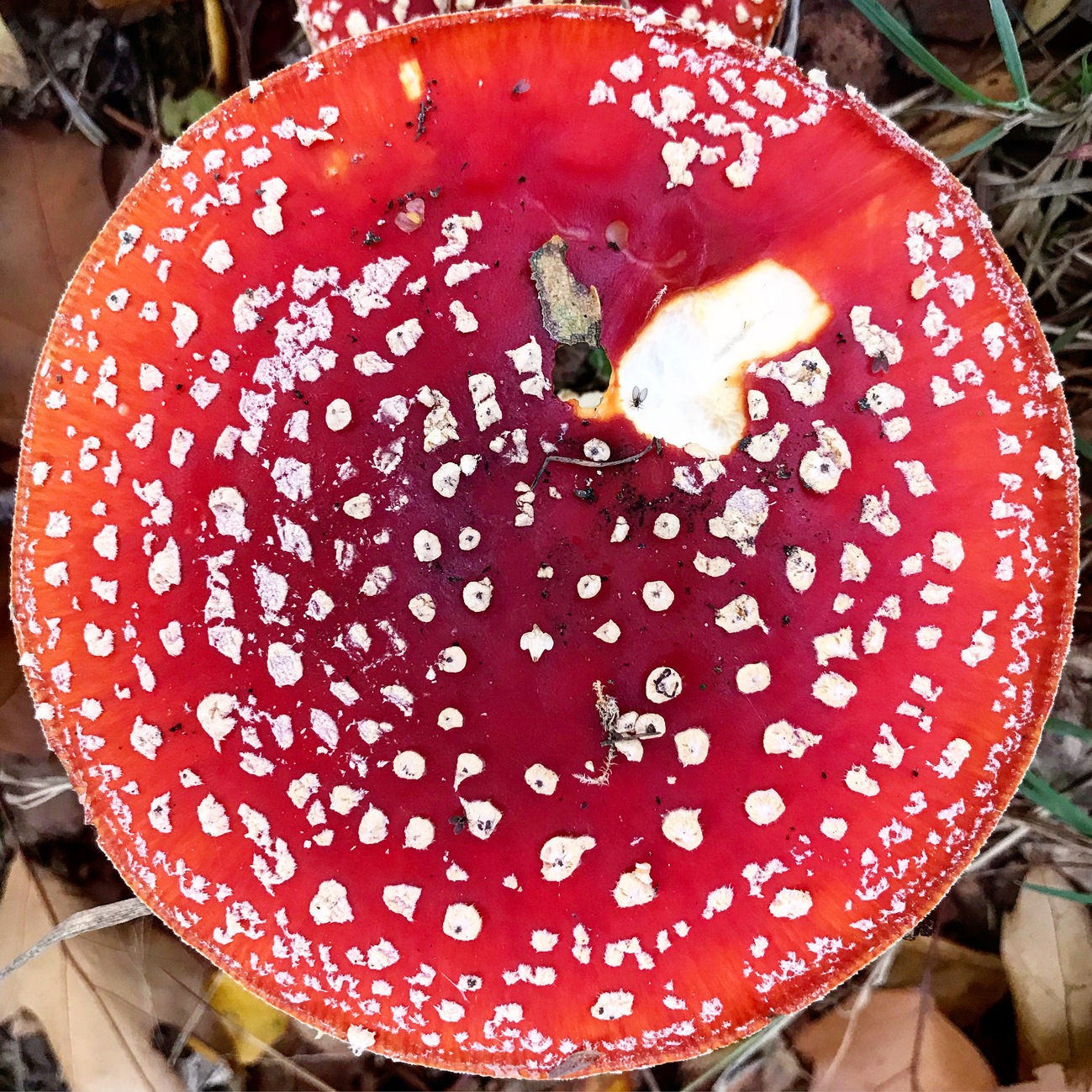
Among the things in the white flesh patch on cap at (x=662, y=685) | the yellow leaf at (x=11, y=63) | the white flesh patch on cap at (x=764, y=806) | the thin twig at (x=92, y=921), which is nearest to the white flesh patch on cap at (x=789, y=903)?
the white flesh patch on cap at (x=764, y=806)

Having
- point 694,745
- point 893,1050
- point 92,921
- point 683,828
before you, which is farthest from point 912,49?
point 92,921

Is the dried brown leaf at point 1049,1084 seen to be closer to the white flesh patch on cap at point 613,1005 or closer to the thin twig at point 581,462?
the white flesh patch on cap at point 613,1005

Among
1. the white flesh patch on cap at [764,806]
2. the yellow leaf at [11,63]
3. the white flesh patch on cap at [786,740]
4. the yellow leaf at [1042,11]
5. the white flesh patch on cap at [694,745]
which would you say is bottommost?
the white flesh patch on cap at [764,806]

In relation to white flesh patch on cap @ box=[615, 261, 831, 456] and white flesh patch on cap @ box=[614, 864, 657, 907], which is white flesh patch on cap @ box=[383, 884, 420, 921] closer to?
white flesh patch on cap @ box=[614, 864, 657, 907]

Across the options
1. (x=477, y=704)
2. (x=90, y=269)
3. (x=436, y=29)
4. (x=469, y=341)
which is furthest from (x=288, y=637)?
(x=436, y=29)

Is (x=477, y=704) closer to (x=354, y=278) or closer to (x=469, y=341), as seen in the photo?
(x=469, y=341)
